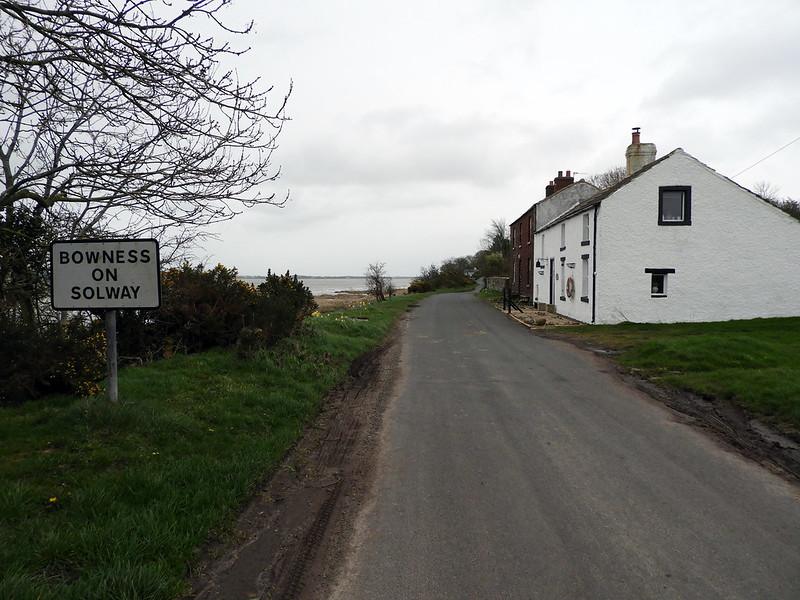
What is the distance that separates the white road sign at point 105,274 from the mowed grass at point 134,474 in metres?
1.26

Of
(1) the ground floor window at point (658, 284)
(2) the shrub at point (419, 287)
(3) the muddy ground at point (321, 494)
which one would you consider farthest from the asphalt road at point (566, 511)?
(2) the shrub at point (419, 287)

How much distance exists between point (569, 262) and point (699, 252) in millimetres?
5862

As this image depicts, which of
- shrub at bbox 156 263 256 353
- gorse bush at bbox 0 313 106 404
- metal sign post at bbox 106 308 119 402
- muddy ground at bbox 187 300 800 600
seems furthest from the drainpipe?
metal sign post at bbox 106 308 119 402

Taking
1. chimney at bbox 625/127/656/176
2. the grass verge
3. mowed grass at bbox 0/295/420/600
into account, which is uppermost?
chimney at bbox 625/127/656/176

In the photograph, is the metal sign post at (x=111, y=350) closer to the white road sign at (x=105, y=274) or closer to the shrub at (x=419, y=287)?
the white road sign at (x=105, y=274)

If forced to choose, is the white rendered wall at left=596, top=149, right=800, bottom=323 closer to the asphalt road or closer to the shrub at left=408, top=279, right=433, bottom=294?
the asphalt road

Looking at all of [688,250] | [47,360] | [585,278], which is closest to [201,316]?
[47,360]

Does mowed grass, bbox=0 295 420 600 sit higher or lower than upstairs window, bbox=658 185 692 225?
lower

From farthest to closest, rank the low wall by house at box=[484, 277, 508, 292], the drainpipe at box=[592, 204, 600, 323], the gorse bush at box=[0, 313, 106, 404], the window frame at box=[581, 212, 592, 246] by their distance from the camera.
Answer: the low wall by house at box=[484, 277, 508, 292], the window frame at box=[581, 212, 592, 246], the drainpipe at box=[592, 204, 600, 323], the gorse bush at box=[0, 313, 106, 404]

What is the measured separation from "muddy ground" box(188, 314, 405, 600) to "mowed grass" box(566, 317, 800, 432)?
6.07 m

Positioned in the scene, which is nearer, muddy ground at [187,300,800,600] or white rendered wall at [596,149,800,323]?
muddy ground at [187,300,800,600]

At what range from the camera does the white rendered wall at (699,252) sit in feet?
67.1

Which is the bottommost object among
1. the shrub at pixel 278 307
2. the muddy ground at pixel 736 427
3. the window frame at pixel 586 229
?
the muddy ground at pixel 736 427

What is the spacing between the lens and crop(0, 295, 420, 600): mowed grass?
11.3 ft
